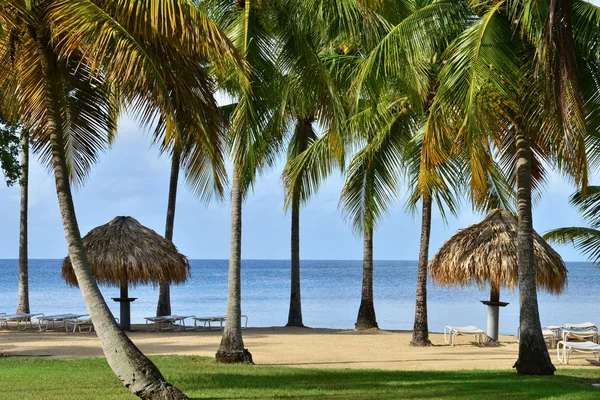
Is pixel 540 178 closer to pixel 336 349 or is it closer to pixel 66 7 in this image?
pixel 336 349

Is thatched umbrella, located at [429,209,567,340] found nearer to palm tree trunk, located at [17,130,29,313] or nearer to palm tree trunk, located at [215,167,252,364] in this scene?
palm tree trunk, located at [215,167,252,364]

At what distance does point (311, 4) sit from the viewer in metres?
11.5

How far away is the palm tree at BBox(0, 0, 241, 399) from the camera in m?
7.56

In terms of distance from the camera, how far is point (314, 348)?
1508 cm

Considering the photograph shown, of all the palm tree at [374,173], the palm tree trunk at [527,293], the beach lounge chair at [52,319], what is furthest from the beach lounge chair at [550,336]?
the beach lounge chair at [52,319]

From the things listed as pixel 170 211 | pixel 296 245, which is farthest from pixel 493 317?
pixel 170 211

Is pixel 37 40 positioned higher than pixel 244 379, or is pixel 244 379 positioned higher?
pixel 37 40

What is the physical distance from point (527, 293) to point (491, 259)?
17.2 feet

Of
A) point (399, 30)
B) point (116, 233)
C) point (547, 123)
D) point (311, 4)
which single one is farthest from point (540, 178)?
point (116, 233)

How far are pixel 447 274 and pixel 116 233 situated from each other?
757 cm

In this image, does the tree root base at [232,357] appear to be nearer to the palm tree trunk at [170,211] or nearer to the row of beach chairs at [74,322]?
the row of beach chairs at [74,322]

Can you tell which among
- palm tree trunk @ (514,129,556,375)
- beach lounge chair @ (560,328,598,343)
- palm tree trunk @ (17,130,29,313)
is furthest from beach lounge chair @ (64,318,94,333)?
palm tree trunk @ (514,129,556,375)

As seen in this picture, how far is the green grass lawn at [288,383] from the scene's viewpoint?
8.74m

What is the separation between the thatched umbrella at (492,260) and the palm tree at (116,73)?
8313 mm
